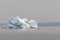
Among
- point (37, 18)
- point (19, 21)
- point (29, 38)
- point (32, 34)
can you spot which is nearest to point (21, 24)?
point (19, 21)

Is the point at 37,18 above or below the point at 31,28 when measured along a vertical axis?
above

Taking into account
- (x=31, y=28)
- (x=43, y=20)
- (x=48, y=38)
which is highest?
(x=43, y=20)

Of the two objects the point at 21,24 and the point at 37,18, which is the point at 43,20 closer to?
the point at 37,18

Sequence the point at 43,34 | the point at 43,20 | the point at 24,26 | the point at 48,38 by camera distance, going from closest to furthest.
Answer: the point at 48,38
the point at 43,34
the point at 24,26
the point at 43,20

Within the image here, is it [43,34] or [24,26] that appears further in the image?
[24,26]

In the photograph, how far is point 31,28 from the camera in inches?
86.6

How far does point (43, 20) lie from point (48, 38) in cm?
118

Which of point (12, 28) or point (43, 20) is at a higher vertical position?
point (43, 20)

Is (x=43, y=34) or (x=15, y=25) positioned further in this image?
(x=15, y=25)

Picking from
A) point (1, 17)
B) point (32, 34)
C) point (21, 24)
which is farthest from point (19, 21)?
point (1, 17)

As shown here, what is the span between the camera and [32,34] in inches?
73.2

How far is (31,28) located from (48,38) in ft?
1.88

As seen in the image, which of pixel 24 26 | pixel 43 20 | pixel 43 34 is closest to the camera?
pixel 43 34

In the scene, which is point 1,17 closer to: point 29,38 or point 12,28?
point 12,28
